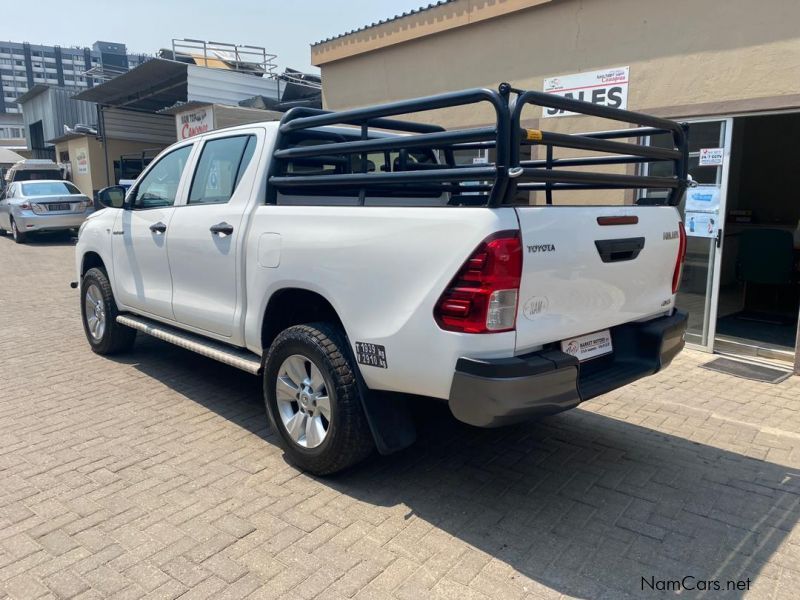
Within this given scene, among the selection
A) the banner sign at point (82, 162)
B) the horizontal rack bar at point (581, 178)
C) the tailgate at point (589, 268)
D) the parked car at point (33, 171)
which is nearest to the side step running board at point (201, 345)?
the tailgate at point (589, 268)

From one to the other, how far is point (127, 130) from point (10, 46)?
490 feet

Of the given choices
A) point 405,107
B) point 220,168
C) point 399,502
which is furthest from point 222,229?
point 399,502

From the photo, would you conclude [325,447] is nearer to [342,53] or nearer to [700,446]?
[700,446]

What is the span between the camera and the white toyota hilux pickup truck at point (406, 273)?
2.76 meters

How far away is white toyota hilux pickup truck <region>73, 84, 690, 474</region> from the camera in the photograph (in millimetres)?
2760

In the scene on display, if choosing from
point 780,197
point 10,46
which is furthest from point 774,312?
point 10,46

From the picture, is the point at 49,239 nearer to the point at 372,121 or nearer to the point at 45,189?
the point at 45,189

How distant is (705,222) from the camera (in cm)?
623

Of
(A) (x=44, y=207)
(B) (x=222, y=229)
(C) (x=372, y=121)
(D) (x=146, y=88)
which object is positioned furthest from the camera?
→ (D) (x=146, y=88)

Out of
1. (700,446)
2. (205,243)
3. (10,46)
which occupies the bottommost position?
(700,446)

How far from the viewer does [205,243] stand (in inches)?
169

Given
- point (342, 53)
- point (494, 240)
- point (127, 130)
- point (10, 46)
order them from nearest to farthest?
1. point (494, 240)
2. point (342, 53)
3. point (127, 130)
4. point (10, 46)

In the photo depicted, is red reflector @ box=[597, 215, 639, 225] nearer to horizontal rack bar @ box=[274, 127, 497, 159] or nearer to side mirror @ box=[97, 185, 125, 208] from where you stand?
horizontal rack bar @ box=[274, 127, 497, 159]

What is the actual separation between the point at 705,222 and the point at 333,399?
465cm
